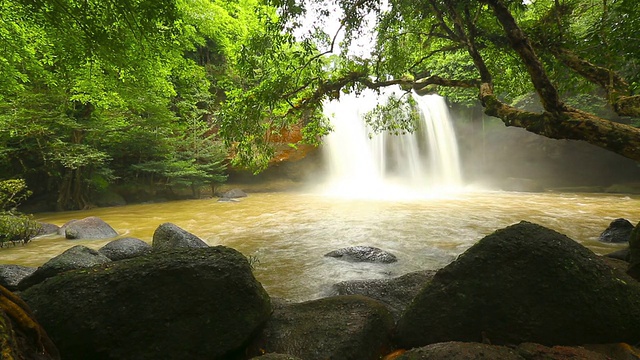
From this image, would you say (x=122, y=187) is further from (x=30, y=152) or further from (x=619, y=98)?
(x=619, y=98)

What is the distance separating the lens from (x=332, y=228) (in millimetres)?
9922

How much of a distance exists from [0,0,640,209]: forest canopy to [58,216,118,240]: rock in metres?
3.88

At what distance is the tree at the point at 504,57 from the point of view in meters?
3.93

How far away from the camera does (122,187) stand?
1670 cm

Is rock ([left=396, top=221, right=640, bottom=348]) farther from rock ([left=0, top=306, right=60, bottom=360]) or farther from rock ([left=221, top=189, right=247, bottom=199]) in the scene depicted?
rock ([left=221, top=189, right=247, bottom=199])

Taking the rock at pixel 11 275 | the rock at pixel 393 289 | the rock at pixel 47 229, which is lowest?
the rock at pixel 393 289

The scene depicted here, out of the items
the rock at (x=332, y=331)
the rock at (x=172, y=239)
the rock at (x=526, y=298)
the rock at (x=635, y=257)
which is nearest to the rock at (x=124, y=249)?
the rock at (x=172, y=239)

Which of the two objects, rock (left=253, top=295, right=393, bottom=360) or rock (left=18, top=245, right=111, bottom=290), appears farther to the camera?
rock (left=18, top=245, right=111, bottom=290)

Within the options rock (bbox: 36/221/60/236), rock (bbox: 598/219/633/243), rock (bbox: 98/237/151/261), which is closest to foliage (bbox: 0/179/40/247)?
rock (bbox: 36/221/60/236)

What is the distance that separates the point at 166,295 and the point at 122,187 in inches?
675

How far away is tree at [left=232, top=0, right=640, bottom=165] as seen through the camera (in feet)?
12.9

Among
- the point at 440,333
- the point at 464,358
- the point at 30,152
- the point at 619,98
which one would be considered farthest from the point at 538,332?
Result: the point at 30,152

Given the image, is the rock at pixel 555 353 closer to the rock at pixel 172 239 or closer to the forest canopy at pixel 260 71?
the forest canopy at pixel 260 71

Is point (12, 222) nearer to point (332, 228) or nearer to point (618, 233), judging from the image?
point (332, 228)
